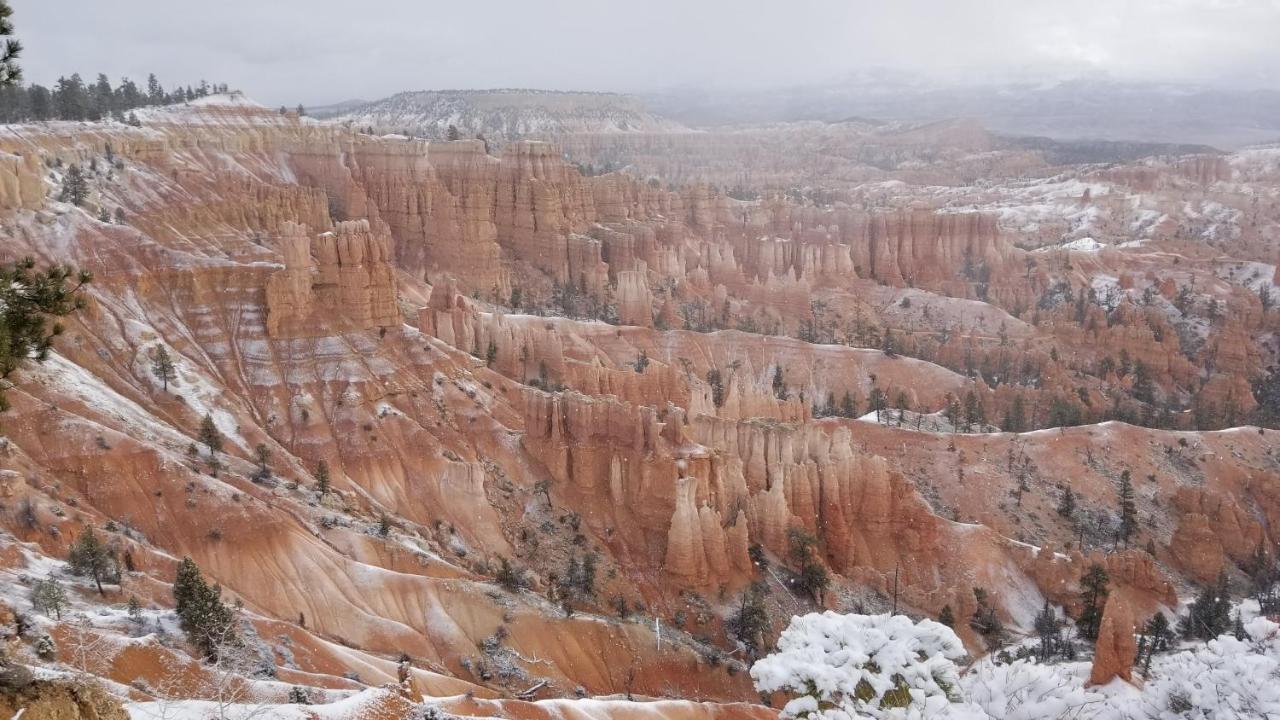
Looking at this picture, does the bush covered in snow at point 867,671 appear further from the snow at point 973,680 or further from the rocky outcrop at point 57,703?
the rocky outcrop at point 57,703

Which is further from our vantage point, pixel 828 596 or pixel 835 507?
pixel 835 507

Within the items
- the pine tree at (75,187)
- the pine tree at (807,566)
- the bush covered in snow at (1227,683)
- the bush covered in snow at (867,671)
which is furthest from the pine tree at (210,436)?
the bush covered in snow at (1227,683)

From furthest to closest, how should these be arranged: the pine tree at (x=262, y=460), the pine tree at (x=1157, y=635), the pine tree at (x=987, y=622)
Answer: the pine tree at (x=987, y=622) → the pine tree at (x=262, y=460) → the pine tree at (x=1157, y=635)

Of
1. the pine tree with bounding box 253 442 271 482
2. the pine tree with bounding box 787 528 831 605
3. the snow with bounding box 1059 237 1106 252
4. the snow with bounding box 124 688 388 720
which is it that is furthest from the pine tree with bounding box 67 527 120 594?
the snow with bounding box 1059 237 1106 252

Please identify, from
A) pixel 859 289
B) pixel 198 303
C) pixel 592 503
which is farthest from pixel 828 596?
pixel 859 289

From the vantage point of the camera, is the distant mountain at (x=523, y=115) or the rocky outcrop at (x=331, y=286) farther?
the distant mountain at (x=523, y=115)

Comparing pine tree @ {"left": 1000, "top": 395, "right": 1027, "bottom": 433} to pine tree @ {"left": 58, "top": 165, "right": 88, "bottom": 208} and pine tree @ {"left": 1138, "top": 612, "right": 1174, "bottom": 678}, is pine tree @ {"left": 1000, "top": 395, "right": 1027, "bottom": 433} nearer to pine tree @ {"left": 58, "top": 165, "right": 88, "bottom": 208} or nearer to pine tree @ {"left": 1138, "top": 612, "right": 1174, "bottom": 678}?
pine tree @ {"left": 1138, "top": 612, "right": 1174, "bottom": 678}

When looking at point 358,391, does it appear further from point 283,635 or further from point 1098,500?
point 1098,500
